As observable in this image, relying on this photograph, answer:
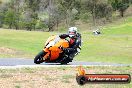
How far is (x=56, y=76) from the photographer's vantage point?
1290 cm

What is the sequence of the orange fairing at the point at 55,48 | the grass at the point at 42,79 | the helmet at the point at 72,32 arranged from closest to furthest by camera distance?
1. the grass at the point at 42,79
2. the orange fairing at the point at 55,48
3. the helmet at the point at 72,32

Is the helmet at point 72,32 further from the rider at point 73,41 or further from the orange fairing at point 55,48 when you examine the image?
the orange fairing at point 55,48

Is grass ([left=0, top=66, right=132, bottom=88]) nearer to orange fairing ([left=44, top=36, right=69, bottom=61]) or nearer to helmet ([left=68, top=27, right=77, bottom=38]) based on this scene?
orange fairing ([left=44, top=36, right=69, bottom=61])

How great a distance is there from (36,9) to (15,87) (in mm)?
97214

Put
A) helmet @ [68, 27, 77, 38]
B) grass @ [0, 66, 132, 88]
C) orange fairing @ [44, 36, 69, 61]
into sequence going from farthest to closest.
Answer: helmet @ [68, 27, 77, 38], orange fairing @ [44, 36, 69, 61], grass @ [0, 66, 132, 88]

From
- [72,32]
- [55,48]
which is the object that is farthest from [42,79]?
[72,32]

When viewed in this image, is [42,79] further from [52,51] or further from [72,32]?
[72,32]

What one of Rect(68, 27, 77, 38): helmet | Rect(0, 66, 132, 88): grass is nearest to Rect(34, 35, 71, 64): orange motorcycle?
Rect(68, 27, 77, 38): helmet

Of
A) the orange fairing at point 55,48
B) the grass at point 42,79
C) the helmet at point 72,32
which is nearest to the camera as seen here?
the grass at point 42,79

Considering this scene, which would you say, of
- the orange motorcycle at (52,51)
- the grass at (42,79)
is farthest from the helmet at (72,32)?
the grass at (42,79)

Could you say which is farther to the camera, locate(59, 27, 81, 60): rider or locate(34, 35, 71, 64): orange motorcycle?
locate(59, 27, 81, 60): rider

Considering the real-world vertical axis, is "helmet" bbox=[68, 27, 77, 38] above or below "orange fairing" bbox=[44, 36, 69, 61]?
above

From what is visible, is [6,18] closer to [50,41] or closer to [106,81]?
[50,41]

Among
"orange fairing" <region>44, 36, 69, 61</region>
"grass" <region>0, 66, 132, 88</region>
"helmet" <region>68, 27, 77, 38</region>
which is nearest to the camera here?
"grass" <region>0, 66, 132, 88</region>
